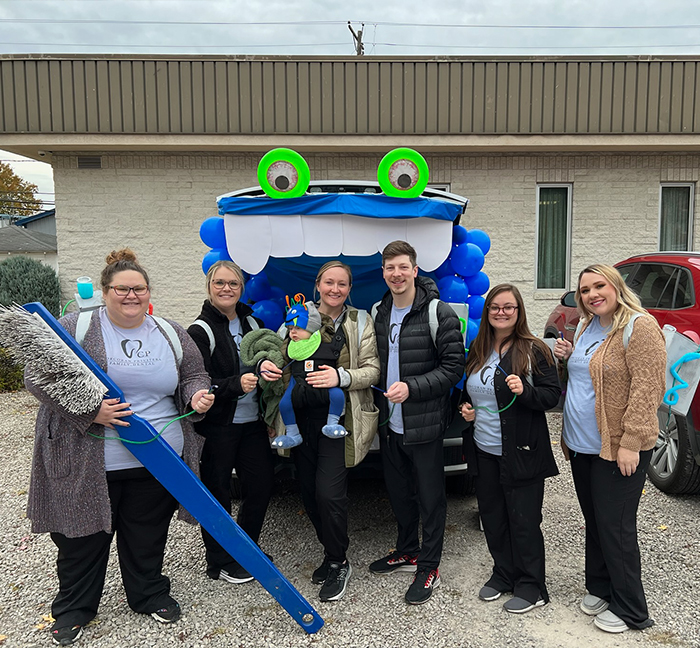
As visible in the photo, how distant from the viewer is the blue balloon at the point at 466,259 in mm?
4090

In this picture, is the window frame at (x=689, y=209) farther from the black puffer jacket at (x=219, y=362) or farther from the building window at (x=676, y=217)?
the black puffer jacket at (x=219, y=362)

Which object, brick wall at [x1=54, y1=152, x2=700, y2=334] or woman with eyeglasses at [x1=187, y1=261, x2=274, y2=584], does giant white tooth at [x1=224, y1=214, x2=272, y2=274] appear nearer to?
woman with eyeglasses at [x1=187, y1=261, x2=274, y2=584]

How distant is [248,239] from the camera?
11.1ft

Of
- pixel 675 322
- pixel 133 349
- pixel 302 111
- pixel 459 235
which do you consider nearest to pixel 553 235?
pixel 302 111

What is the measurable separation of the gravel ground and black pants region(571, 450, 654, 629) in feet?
0.50

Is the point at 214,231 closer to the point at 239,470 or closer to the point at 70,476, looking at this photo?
the point at 239,470

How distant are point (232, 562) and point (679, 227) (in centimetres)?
883

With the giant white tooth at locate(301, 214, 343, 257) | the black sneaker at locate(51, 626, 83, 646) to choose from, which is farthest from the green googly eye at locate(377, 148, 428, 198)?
the black sneaker at locate(51, 626, 83, 646)

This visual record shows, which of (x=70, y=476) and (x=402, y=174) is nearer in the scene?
(x=70, y=476)

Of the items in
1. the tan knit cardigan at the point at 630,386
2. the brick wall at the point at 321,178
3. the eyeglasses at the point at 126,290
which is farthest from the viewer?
the brick wall at the point at 321,178

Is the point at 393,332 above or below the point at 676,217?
below

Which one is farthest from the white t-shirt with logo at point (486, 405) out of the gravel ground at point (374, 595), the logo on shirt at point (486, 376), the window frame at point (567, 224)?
the window frame at point (567, 224)

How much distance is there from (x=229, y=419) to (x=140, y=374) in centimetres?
59

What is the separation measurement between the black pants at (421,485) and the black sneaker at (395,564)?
0.17 metres
